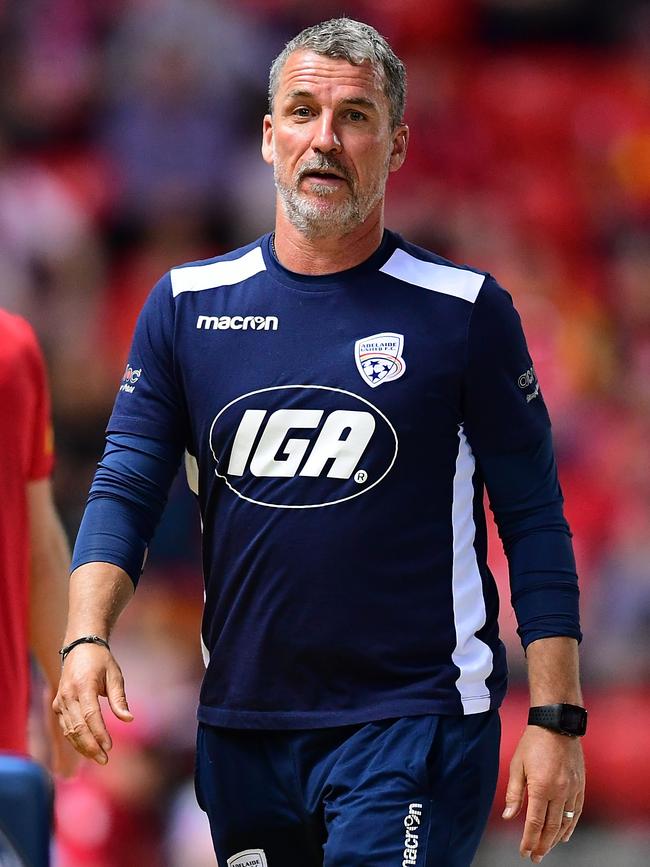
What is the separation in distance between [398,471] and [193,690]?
4.00m

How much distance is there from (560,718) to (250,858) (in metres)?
0.76

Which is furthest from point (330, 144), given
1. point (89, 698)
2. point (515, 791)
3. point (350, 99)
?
point (515, 791)

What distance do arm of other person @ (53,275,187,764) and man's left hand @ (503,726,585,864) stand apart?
2.72 ft

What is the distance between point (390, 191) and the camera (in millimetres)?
9836

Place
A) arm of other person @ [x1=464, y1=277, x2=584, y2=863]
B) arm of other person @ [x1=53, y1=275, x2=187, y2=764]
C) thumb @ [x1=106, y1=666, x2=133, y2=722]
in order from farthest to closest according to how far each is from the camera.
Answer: arm of other person @ [x1=464, y1=277, x2=584, y2=863] < arm of other person @ [x1=53, y1=275, x2=187, y2=764] < thumb @ [x1=106, y1=666, x2=133, y2=722]

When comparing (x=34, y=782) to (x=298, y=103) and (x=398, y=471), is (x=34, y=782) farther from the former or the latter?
(x=298, y=103)

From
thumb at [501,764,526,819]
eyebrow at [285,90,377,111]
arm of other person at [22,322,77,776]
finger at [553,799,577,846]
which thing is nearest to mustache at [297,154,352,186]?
eyebrow at [285,90,377,111]

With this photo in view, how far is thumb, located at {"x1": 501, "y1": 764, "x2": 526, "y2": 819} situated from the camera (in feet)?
11.4

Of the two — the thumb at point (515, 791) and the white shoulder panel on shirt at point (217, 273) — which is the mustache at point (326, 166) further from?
the thumb at point (515, 791)

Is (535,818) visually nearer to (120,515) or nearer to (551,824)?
(551,824)

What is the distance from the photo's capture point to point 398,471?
3656 mm

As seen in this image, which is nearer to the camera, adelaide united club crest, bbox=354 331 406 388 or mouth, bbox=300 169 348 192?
adelaide united club crest, bbox=354 331 406 388

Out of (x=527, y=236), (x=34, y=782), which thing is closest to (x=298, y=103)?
(x=34, y=782)

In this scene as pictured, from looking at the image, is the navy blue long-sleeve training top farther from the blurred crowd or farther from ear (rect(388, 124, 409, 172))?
the blurred crowd
